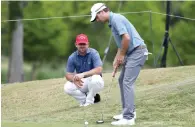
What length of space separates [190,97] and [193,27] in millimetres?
18117

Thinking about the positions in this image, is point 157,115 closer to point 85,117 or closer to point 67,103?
point 85,117

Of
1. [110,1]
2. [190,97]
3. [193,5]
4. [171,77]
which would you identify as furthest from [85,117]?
[193,5]

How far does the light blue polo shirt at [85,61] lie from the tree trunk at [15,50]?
13.3 m

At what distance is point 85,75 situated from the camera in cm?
779

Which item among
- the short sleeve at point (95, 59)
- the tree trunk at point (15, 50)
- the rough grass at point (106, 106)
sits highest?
the tree trunk at point (15, 50)

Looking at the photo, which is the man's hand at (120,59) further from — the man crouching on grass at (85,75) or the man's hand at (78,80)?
the man's hand at (78,80)

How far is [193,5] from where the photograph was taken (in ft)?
87.4

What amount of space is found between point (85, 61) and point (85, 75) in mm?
193

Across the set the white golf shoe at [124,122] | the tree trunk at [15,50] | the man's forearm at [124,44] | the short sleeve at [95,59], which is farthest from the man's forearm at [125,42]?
the tree trunk at [15,50]

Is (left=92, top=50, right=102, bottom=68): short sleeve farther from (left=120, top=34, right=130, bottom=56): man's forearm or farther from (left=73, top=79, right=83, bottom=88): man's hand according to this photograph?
(left=120, top=34, right=130, bottom=56): man's forearm

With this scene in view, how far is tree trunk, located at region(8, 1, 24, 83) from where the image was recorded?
828 inches

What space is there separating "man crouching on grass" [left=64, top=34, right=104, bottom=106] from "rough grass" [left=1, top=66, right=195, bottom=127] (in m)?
0.19

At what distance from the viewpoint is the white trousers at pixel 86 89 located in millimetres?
7793

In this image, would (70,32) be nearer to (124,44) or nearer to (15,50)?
(15,50)
